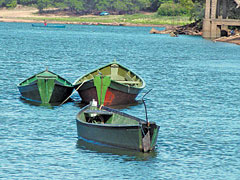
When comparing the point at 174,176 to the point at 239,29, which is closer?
the point at 174,176

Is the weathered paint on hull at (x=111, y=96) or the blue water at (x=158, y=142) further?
the weathered paint on hull at (x=111, y=96)

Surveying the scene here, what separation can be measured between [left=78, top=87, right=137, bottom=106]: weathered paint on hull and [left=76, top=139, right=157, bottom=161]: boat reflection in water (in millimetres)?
8806

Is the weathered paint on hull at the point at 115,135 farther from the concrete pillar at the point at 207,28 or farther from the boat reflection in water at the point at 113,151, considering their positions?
the concrete pillar at the point at 207,28

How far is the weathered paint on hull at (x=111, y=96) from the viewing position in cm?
3394

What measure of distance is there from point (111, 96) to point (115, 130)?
11305 millimetres

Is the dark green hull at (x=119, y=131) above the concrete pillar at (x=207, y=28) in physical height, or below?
above

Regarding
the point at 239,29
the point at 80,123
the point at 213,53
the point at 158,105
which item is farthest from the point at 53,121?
the point at 239,29

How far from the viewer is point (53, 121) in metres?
29.9

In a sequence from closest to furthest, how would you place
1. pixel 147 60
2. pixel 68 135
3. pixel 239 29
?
pixel 68 135 < pixel 147 60 < pixel 239 29

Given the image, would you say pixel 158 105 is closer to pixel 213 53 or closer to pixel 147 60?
pixel 147 60

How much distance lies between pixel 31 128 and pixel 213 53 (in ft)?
197

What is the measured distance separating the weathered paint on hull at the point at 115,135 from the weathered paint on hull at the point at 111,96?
900 cm

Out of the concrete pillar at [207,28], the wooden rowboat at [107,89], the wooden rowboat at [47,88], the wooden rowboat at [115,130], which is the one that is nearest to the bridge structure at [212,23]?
the concrete pillar at [207,28]

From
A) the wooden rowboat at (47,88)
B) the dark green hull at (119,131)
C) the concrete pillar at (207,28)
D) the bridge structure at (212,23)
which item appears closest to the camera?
the dark green hull at (119,131)
